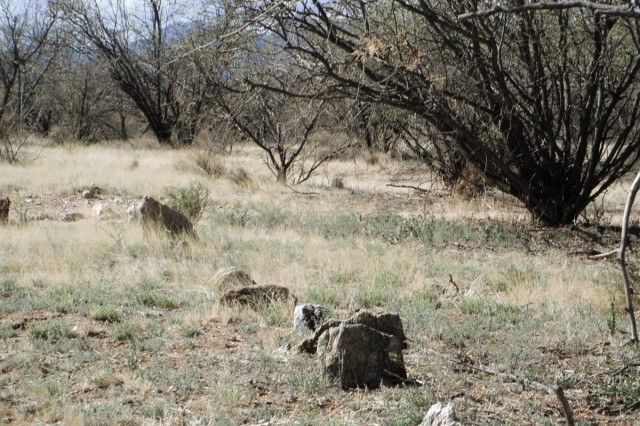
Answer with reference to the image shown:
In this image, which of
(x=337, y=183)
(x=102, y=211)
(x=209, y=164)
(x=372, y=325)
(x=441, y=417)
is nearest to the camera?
(x=441, y=417)

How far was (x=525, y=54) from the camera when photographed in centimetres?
925

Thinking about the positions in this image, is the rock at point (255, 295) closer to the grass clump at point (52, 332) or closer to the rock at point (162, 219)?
the grass clump at point (52, 332)

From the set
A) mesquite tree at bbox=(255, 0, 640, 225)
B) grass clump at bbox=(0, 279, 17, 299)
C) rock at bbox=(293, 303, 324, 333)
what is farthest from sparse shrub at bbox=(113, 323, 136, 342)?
mesquite tree at bbox=(255, 0, 640, 225)

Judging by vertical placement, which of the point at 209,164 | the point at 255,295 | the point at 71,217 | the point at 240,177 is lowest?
the point at 71,217

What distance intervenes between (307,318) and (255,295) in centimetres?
72

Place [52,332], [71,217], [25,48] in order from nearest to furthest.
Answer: [52,332], [71,217], [25,48]

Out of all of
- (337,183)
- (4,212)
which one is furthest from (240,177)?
(4,212)

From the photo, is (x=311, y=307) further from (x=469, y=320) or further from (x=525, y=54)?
(x=525, y=54)

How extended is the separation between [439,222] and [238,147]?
478 inches

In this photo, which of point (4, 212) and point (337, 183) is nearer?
point (4, 212)

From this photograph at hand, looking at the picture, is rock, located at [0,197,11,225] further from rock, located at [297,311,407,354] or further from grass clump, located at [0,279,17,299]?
rock, located at [297,311,407,354]

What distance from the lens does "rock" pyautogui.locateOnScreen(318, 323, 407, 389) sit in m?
3.90

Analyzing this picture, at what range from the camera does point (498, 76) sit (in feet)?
27.1

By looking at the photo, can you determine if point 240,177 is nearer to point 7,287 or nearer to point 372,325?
point 7,287
